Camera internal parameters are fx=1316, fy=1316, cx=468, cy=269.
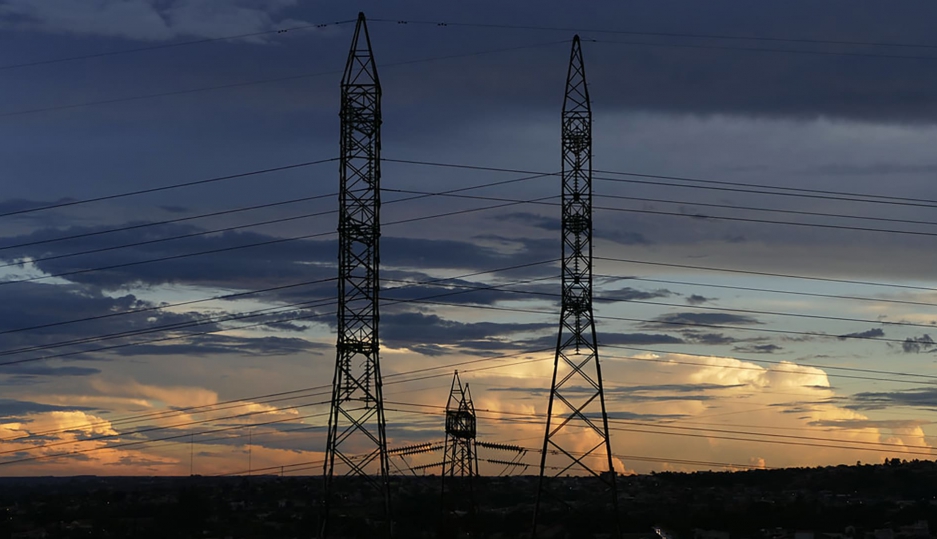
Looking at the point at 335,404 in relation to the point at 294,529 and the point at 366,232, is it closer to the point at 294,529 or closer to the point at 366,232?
the point at 366,232

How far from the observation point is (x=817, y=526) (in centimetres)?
16288

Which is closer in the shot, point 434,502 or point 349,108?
point 349,108

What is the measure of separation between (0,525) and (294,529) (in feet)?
133

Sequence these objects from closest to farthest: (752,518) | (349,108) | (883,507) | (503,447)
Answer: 1. (349,108)
2. (503,447)
3. (752,518)
4. (883,507)

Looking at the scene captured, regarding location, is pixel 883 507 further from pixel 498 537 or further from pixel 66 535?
pixel 66 535

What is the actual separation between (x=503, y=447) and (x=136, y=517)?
87.0 meters

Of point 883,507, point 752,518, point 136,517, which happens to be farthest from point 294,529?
point 883,507

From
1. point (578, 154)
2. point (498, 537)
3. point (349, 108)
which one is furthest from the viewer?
point (498, 537)

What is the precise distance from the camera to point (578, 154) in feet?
255

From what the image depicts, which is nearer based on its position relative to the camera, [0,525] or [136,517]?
[0,525]

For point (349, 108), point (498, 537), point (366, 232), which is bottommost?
point (498, 537)

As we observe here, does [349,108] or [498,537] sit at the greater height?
[349,108]

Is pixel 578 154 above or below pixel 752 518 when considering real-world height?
above

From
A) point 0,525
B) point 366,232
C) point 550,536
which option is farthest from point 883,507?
point 366,232
